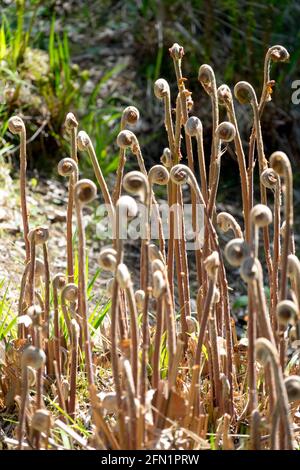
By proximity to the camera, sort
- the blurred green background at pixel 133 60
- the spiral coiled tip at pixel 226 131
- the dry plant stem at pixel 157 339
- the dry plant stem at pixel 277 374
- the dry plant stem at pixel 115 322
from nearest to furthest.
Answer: the dry plant stem at pixel 277 374 → the dry plant stem at pixel 115 322 → the dry plant stem at pixel 157 339 → the spiral coiled tip at pixel 226 131 → the blurred green background at pixel 133 60

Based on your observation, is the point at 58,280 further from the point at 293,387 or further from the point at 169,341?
the point at 293,387

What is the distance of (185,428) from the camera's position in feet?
4.92

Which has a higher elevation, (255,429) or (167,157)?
(167,157)

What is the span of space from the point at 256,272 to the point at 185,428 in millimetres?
377

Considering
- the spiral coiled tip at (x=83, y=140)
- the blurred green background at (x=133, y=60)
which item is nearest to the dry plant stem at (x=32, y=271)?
the spiral coiled tip at (x=83, y=140)

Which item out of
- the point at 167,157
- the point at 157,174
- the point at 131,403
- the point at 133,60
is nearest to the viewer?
the point at 131,403

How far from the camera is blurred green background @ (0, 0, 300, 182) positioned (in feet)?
12.2

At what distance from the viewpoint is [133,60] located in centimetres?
467

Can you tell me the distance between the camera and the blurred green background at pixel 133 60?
3711 millimetres

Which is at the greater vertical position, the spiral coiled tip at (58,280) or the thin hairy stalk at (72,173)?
the thin hairy stalk at (72,173)

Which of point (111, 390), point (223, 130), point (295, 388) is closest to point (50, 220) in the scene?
point (111, 390)

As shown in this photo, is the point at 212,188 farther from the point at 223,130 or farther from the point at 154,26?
the point at 154,26

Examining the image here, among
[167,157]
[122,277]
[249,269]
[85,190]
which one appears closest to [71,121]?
[167,157]

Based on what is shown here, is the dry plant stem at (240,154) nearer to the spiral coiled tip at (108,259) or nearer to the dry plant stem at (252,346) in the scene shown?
the dry plant stem at (252,346)
